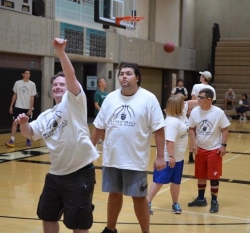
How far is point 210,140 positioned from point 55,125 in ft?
9.56

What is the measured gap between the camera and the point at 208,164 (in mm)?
5938

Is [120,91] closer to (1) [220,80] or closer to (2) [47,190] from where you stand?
(2) [47,190]

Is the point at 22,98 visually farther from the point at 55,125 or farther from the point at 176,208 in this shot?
the point at 55,125

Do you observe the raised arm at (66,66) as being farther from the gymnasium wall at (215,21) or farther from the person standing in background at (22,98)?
the gymnasium wall at (215,21)

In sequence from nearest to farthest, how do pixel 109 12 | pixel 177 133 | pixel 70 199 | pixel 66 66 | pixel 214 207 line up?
pixel 66 66 < pixel 70 199 < pixel 177 133 < pixel 214 207 < pixel 109 12

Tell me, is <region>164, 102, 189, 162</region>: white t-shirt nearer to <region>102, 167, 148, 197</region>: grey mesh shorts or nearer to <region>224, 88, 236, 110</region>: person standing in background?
<region>102, 167, 148, 197</region>: grey mesh shorts

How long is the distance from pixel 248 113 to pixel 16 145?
14.7 m

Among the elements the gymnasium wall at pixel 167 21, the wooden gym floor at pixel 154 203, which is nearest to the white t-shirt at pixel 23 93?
the wooden gym floor at pixel 154 203

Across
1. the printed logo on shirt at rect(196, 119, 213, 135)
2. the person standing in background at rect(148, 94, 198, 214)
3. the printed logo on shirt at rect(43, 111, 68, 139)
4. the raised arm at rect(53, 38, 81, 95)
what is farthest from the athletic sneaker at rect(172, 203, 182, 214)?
the raised arm at rect(53, 38, 81, 95)

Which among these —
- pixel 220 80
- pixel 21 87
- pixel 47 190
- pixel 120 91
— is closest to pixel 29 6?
pixel 21 87

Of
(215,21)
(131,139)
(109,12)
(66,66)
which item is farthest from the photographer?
(215,21)

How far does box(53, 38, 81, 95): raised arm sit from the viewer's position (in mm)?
3314

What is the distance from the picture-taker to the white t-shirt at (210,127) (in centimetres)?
594

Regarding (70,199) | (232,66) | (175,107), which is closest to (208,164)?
(175,107)
